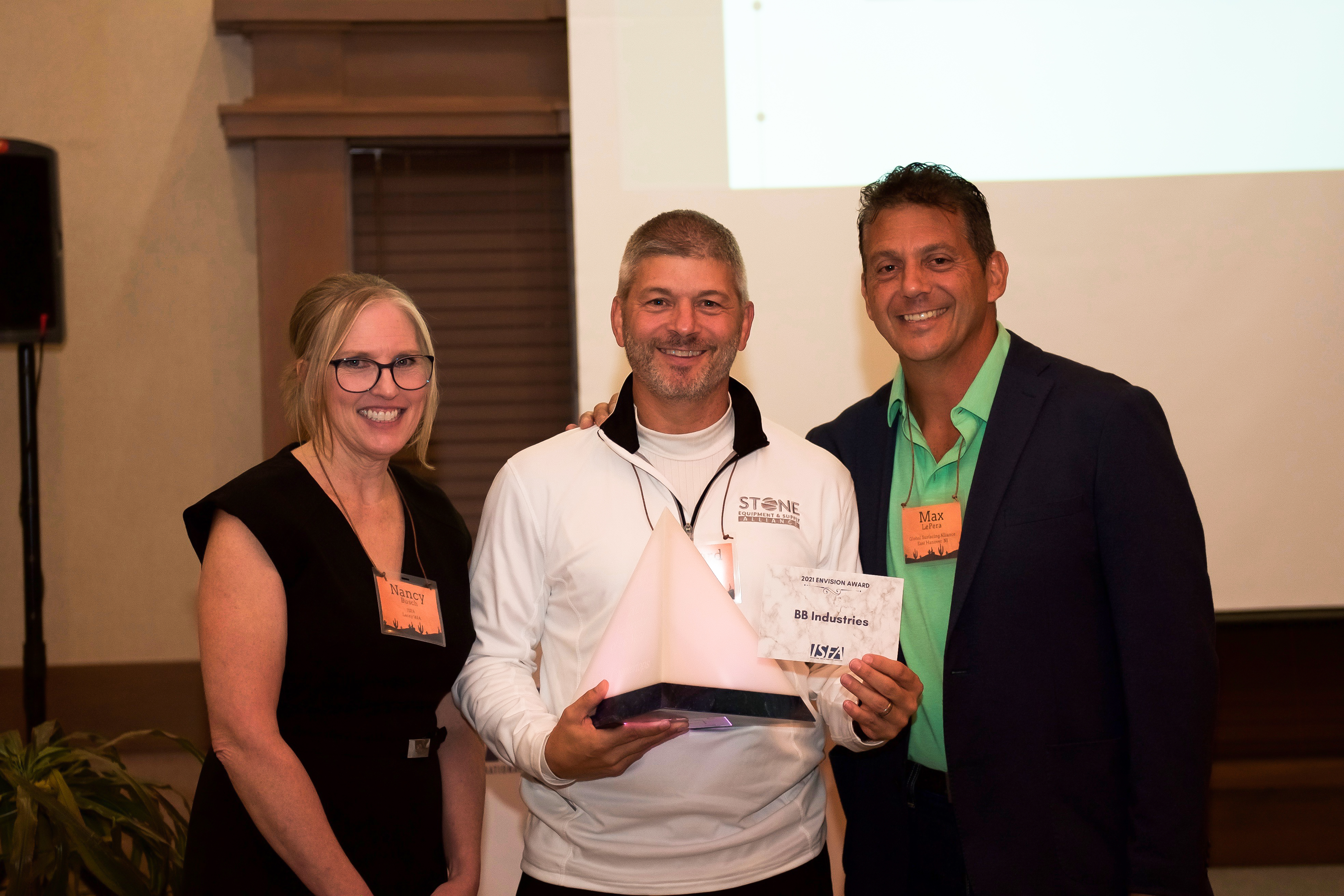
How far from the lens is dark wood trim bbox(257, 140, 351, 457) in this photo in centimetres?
387

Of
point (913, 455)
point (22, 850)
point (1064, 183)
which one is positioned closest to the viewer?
point (913, 455)

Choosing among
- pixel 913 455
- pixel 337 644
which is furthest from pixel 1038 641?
pixel 337 644

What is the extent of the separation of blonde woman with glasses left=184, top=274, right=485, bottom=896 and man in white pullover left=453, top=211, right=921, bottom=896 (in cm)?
13

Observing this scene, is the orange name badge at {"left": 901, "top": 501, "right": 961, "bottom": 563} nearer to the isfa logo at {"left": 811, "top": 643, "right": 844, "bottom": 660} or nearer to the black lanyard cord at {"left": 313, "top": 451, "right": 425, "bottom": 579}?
the isfa logo at {"left": 811, "top": 643, "right": 844, "bottom": 660}

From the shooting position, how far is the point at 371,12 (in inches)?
151

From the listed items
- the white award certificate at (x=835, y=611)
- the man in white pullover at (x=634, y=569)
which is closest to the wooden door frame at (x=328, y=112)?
the man in white pullover at (x=634, y=569)

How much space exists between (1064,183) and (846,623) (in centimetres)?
219

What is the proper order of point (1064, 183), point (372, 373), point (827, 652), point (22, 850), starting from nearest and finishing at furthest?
point (827, 652)
point (372, 373)
point (22, 850)
point (1064, 183)

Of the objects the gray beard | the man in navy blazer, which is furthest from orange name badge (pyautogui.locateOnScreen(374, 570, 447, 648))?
the man in navy blazer

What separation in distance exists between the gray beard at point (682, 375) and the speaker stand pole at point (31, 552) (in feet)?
8.77

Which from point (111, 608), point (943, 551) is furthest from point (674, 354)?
point (111, 608)

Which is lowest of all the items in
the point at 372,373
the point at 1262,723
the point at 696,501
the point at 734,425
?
the point at 1262,723

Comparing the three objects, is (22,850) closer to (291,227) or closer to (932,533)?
(932,533)

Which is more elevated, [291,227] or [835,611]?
[291,227]
